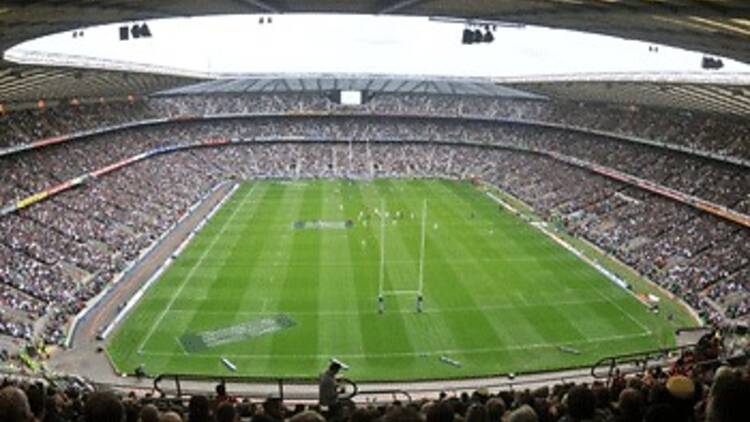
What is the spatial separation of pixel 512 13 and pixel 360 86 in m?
Answer: 66.7

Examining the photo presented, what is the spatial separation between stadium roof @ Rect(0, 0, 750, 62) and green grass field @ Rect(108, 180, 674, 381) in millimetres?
13786

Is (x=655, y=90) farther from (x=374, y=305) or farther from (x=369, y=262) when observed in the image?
(x=374, y=305)

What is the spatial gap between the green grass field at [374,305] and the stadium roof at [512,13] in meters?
13.8

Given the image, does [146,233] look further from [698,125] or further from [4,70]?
[698,125]

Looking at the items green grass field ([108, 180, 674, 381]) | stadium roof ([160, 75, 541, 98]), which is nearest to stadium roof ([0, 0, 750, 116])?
green grass field ([108, 180, 674, 381])

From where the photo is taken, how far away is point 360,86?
89.5m

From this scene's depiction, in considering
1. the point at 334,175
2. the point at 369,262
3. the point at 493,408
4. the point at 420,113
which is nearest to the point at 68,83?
the point at 369,262

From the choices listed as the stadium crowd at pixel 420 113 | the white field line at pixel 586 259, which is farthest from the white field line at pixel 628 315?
the stadium crowd at pixel 420 113

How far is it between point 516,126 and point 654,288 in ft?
156

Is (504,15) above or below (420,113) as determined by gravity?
above

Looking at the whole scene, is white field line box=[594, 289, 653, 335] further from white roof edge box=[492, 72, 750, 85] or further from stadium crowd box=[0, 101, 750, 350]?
white roof edge box=[492, 72, 750, 85]

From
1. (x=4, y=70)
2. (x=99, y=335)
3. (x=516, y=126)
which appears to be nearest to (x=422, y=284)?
(x=99, y=335)

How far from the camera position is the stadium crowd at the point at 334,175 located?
39344mm

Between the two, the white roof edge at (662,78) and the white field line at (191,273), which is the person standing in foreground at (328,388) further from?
the white roof edge at (662,78)
